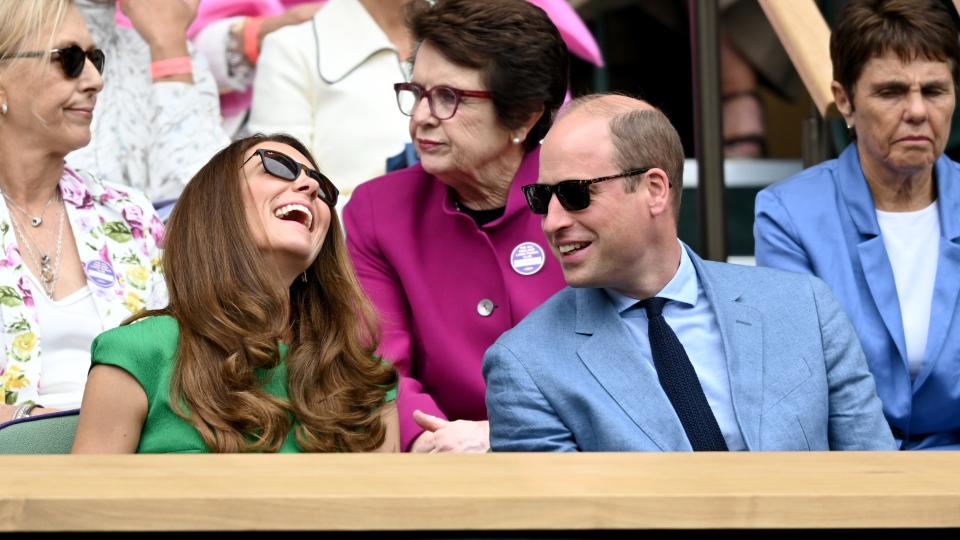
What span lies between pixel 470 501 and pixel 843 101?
189 cm

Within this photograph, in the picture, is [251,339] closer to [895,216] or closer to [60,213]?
[60,213]

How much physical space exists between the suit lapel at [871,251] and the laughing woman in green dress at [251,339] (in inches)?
37.7

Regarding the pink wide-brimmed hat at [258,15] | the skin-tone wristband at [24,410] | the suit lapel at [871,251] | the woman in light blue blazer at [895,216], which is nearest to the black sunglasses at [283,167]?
the skin-tone wristband at [24,410]

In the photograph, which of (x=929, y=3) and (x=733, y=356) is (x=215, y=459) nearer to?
(x=733, y=356)

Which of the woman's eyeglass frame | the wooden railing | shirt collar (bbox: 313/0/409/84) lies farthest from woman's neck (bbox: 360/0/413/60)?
the wooden railing

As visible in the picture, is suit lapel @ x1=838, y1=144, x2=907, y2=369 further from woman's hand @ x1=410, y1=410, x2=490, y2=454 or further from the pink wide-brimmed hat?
the pink wide-brimmed hat

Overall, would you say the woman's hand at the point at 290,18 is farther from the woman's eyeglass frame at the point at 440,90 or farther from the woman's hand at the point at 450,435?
the woman's hand at the point at 450,435

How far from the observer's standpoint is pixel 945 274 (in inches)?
112

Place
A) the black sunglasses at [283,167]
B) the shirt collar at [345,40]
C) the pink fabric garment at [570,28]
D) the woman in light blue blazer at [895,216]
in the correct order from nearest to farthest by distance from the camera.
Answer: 1. the black sunglasses at [283,167]
2. the woman in light blue blazer at [895,216]
3. the shirt collar at [345,40]
4. the pink fabric garment at [570,28]

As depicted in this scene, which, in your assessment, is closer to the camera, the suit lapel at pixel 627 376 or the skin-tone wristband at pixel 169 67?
the suit lapel at pixel 627 376

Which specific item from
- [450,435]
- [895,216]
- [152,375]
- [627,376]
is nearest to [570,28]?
[895,216]

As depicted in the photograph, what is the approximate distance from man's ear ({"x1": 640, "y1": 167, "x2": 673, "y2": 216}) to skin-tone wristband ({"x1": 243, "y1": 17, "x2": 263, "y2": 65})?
1626 mm

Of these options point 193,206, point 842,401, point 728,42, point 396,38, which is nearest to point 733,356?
point 842,401

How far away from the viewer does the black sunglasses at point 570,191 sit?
2377 mm
